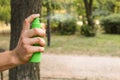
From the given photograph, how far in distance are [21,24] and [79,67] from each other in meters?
5.94

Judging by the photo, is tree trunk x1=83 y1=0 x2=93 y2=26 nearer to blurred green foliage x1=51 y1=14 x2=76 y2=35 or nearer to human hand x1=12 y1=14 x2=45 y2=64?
blurred green foliage x1=51 y1=14 x2=76 y2=35

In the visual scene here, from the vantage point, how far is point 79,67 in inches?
421

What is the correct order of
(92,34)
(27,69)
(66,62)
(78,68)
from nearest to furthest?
(27,69), (78,68), (66,62), (92,34)

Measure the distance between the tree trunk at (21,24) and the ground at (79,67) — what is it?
12.4ft

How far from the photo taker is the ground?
9.09 meters

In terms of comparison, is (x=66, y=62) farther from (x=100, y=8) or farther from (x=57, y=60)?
(x=100, y=8)

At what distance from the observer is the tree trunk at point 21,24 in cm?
485

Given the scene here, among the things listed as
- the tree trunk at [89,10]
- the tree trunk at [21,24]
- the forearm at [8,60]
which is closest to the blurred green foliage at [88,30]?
the tree trunk at [89,10]

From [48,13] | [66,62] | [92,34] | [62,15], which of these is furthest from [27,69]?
[62,15]

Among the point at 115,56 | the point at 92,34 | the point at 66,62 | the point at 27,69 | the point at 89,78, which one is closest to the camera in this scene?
the point at 27,69

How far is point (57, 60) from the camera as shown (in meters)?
Answer: 12.1

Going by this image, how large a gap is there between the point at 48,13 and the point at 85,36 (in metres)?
4.91

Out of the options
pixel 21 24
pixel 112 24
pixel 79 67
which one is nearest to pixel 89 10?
pixel 112 24

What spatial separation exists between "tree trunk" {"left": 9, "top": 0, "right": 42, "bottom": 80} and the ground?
3.76 meters
